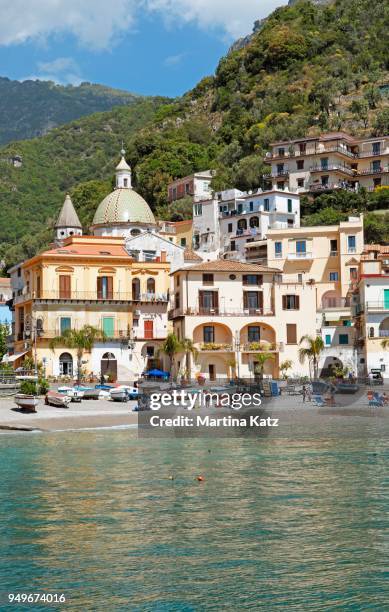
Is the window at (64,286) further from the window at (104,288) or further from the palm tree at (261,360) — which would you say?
the palm tree at (261,360)

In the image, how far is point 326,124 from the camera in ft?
371

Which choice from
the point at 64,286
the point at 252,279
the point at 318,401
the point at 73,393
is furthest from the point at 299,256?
the point at 73,393

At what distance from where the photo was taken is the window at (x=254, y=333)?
6919 centimetres

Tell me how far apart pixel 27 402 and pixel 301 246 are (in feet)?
118

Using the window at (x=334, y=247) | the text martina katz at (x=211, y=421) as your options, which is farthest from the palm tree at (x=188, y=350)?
the window at (x=334, y=247)

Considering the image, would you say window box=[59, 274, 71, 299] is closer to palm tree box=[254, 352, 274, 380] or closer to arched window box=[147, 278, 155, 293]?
arched window box=[147, 278, 155, 293]

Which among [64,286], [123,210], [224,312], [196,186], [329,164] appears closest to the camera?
[224,312]

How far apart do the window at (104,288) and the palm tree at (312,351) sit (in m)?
15.1

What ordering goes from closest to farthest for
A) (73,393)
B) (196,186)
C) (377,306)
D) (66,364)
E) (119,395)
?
(73,393)
(119,395)
(377,306)
(66,364)
(196,186)

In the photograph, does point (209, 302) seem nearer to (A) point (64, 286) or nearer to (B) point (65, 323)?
Result: (B) point (65, 323)

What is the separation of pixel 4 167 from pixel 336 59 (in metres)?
61.7

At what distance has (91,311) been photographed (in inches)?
2758

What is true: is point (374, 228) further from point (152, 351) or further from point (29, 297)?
Answer: point (29, 297)

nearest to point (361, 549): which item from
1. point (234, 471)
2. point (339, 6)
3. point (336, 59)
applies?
point (234, 471)
